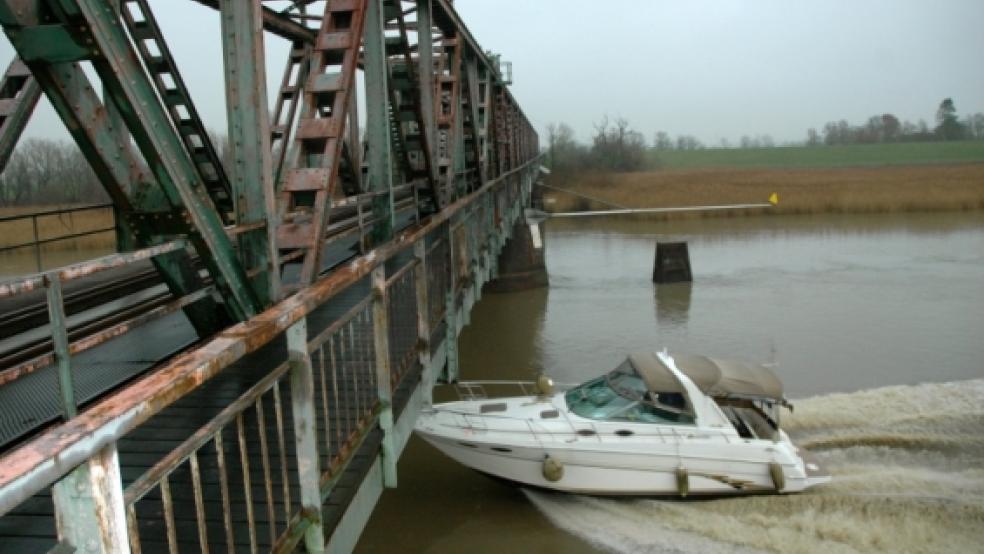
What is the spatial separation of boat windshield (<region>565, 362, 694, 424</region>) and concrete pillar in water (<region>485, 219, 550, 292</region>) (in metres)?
14.9

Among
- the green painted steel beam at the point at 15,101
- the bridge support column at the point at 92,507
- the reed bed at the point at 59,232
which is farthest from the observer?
the reed bed at the point at 59,232

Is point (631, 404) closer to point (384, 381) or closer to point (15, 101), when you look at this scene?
point (384, 381)

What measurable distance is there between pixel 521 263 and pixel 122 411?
24867 mm

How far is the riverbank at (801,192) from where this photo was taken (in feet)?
138

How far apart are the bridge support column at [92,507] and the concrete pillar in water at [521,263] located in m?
24.4

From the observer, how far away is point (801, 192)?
48.1 m

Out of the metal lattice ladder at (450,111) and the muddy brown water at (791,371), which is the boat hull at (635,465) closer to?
the muddy brown water at (791,371)

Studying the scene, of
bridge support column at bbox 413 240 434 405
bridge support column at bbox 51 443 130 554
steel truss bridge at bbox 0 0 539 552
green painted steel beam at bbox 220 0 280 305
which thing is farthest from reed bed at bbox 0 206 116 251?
bridge support column at bbox 51 443 130 554

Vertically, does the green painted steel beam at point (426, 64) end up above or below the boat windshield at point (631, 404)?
above

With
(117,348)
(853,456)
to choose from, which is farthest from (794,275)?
(117,348)

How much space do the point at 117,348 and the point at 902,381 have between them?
574 inches

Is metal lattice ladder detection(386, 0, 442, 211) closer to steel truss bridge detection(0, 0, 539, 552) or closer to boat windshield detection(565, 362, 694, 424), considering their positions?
steel truss bridge detection(0, 0, 539, 552)

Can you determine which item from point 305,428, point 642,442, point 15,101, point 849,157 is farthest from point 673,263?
point 849,157

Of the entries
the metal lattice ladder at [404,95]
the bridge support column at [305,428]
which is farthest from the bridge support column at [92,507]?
the metal lattice ladder at [404,95]
